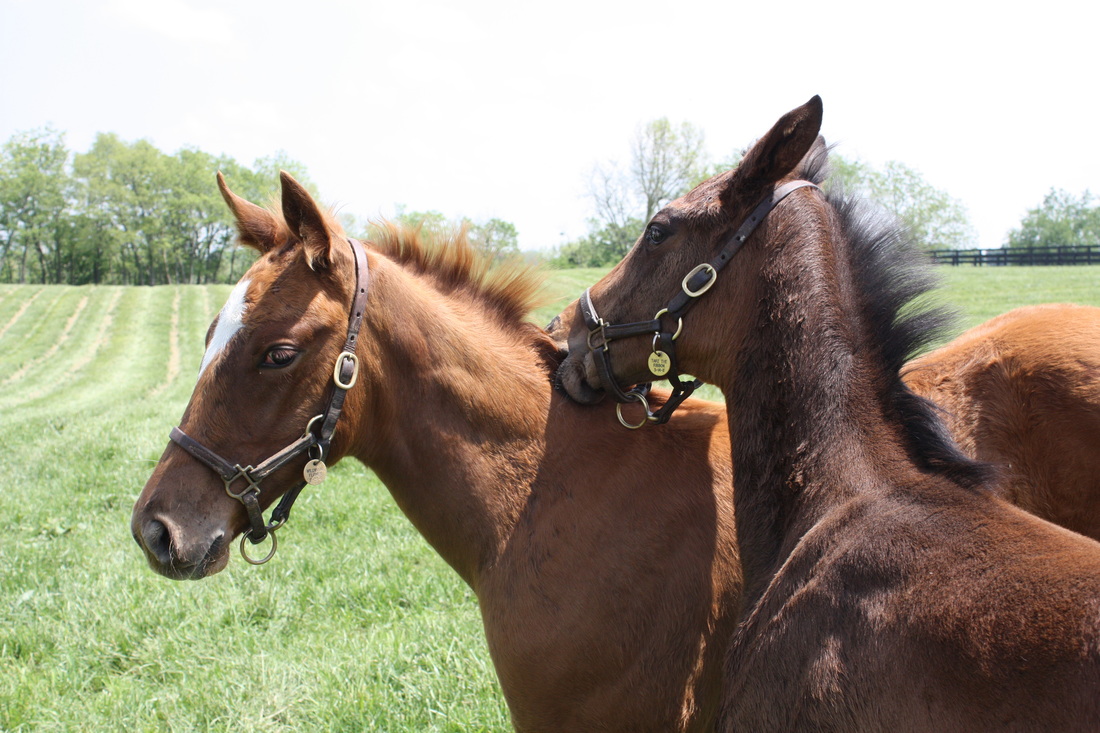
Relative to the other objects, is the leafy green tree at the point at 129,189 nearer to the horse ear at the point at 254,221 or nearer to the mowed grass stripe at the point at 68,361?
the mowed grass stripe at the point at 68,361

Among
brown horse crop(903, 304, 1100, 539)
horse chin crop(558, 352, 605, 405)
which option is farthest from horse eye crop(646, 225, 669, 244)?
brown horse crop(903, 304, 1100, 539)

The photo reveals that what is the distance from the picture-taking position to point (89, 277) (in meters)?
68.6

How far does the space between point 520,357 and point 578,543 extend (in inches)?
31.3

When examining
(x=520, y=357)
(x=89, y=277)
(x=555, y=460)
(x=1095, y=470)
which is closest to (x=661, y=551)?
(x=555, y=460)

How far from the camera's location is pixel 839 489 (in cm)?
220

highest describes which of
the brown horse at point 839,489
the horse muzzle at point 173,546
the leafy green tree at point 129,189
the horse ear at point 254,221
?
the leafy green tree at point 129,189

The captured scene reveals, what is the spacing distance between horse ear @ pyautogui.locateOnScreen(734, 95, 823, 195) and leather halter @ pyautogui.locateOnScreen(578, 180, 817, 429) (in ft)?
0.24

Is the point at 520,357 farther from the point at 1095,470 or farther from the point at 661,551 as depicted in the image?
the point at 1095,470

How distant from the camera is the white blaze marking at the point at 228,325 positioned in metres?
2.60

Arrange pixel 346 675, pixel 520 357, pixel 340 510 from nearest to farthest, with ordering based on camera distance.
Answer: pixel 520 357 < pixel 346 675 < pixel 340 510

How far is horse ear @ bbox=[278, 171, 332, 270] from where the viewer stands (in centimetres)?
259

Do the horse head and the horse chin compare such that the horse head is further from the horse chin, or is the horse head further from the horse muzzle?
the horse chin

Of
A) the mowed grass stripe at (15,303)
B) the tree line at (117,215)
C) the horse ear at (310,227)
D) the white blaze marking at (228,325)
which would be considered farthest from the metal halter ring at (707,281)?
the tree line at (117,215)

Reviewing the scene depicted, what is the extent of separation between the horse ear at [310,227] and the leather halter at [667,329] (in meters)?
1.00
